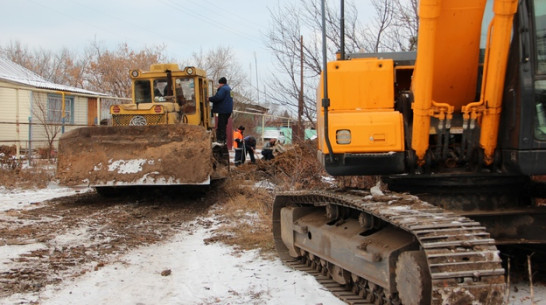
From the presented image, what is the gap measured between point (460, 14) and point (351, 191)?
1781mm

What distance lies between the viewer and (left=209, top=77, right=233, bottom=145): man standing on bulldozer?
1187 cm

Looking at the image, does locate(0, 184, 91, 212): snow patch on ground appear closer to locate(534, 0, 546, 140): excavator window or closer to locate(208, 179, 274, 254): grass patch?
locate(208, 179, 274, 254): grass patch

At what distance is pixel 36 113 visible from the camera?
1714cm

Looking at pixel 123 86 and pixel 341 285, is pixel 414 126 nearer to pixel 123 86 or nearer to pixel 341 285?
pixel 341 285

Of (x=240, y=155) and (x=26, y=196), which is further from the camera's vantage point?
(x=240, y=155)

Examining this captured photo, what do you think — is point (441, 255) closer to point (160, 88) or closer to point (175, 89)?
point (175, 89)

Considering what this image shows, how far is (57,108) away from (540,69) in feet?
61.3

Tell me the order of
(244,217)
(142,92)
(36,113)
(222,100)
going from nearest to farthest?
(244,217) < (142,92) < (222,100) < (36,113)

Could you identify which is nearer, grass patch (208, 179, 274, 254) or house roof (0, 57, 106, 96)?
grass patch (208, 179, 274, 254)

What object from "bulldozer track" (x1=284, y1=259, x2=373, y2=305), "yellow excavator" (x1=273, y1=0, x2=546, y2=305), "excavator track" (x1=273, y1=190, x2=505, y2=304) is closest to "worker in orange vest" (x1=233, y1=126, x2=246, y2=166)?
"bulldozer track" (x1=284, y1=259, x2=373, y2=305)

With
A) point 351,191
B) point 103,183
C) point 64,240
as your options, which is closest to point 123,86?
point 103,183

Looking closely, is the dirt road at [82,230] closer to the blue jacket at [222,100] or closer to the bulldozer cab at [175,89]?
the bulldozer cab at [175,89]

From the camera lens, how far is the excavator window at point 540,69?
12.0 ft

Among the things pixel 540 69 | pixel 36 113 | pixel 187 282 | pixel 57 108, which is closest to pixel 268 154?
pixel 36 113
